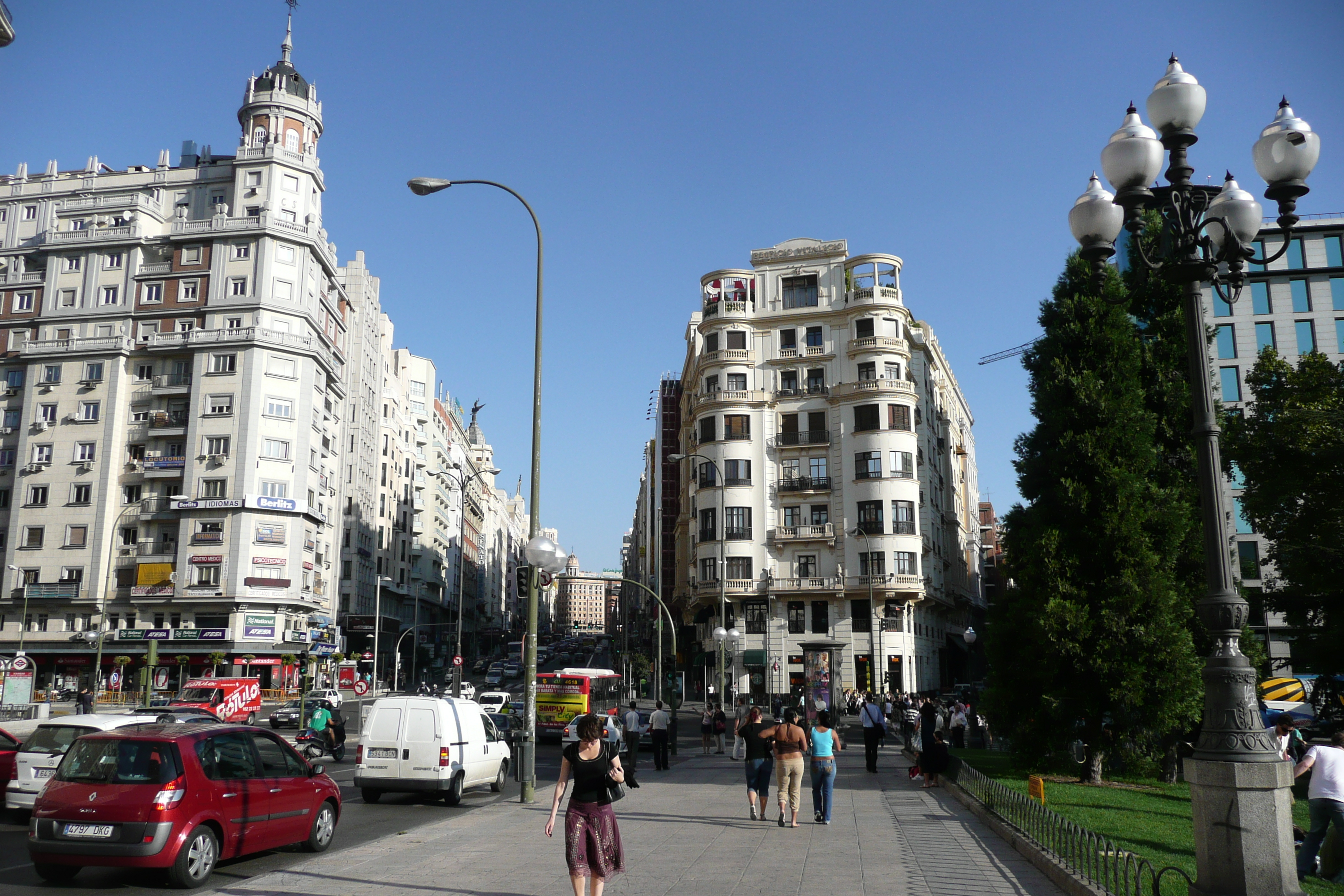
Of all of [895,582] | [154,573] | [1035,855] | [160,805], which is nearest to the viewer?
[160,805]

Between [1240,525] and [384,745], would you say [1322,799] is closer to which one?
[384,745]

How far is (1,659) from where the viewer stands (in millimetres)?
52000

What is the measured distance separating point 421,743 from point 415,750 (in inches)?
5.8

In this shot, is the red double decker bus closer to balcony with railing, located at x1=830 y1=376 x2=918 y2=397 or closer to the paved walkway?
the paved walkway

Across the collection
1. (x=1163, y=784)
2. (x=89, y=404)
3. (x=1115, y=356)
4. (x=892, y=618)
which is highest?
(x=89, y=404)

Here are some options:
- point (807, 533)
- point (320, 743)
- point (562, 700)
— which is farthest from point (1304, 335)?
point (320, 743)

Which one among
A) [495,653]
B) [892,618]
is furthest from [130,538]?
[495,653]

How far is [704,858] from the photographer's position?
37.5 feet

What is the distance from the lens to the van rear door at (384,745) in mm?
16938

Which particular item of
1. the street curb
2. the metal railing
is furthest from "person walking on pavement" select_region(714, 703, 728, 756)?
the metal railing

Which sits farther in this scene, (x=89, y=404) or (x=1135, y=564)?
(x=89, y=404)

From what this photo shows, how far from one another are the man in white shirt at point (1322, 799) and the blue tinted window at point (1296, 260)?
62.2 metres

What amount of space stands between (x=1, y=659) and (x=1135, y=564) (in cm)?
5560

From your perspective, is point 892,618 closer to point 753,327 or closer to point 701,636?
point 701,636
